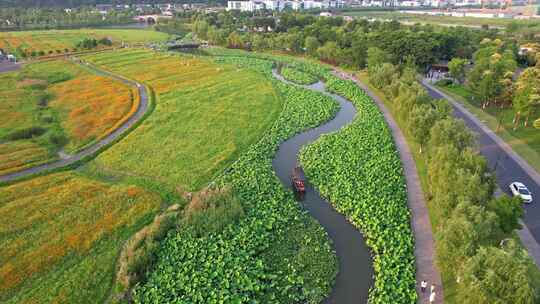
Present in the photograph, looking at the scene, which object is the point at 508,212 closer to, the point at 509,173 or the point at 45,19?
the point at 509,173

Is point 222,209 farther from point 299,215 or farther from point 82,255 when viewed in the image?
point 82,255

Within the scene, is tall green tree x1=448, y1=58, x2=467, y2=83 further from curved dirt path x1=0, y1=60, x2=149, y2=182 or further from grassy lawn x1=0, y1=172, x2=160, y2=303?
grassy lawn x1=0, y1=172, x2=160, y2=303

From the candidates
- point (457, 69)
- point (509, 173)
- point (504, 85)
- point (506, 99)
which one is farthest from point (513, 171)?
point (457, 69)

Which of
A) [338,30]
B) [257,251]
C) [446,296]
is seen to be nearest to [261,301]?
[257,251]

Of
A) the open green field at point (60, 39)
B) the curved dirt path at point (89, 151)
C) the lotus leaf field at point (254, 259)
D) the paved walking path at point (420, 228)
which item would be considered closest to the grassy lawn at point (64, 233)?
the curved dirt path at point (89, 151)

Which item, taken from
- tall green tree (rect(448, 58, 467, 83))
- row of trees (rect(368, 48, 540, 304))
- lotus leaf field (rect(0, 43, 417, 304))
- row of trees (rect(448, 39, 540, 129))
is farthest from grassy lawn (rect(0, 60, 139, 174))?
tall green tree (rect(448, 58, 467, 83))
